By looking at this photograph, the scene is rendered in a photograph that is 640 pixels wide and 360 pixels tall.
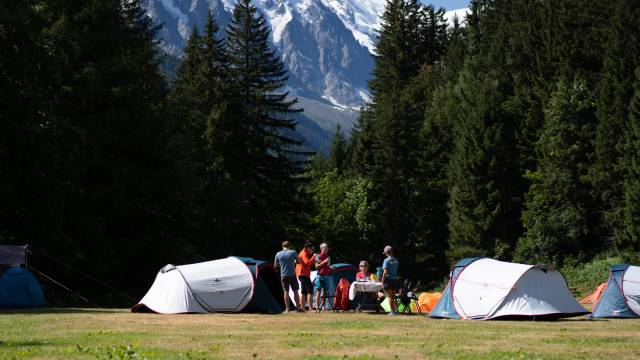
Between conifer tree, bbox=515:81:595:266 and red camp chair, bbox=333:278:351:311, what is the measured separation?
28911 mm

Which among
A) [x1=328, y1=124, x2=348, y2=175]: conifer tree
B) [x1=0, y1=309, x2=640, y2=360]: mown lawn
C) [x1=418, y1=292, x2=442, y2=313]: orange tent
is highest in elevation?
[x1=328, y1=124, x2=348, y2=175]: conifer tree

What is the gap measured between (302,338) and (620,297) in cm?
1004

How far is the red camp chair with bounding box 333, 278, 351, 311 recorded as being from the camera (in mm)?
24953

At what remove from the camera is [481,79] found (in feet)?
197

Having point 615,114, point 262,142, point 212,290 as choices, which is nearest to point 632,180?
point 615,114

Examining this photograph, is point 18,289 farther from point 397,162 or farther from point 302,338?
point 397,162

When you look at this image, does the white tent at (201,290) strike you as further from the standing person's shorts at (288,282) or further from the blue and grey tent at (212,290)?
the standing person's shorts at (288,282)

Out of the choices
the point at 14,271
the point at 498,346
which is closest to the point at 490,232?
the point at 14,271

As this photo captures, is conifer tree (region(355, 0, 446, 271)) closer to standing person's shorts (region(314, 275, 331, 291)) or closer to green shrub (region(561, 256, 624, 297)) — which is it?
green shrub (region(561, 256, 624, 297))

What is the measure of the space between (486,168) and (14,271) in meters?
38.2

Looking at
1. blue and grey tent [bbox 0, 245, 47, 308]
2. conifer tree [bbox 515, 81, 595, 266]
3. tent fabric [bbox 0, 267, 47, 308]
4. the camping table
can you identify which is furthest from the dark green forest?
the camping table

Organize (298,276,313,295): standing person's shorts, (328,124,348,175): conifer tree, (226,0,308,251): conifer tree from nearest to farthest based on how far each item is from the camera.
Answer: (298,276,313,295): standing person's shorts < (226,0,308,251): conifer tree < (328,124,348,175): conifer tree

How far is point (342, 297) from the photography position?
2503cm

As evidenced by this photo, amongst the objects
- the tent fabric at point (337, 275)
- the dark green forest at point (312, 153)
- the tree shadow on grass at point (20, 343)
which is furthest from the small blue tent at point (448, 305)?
the dark green forest at point (312, 153)
